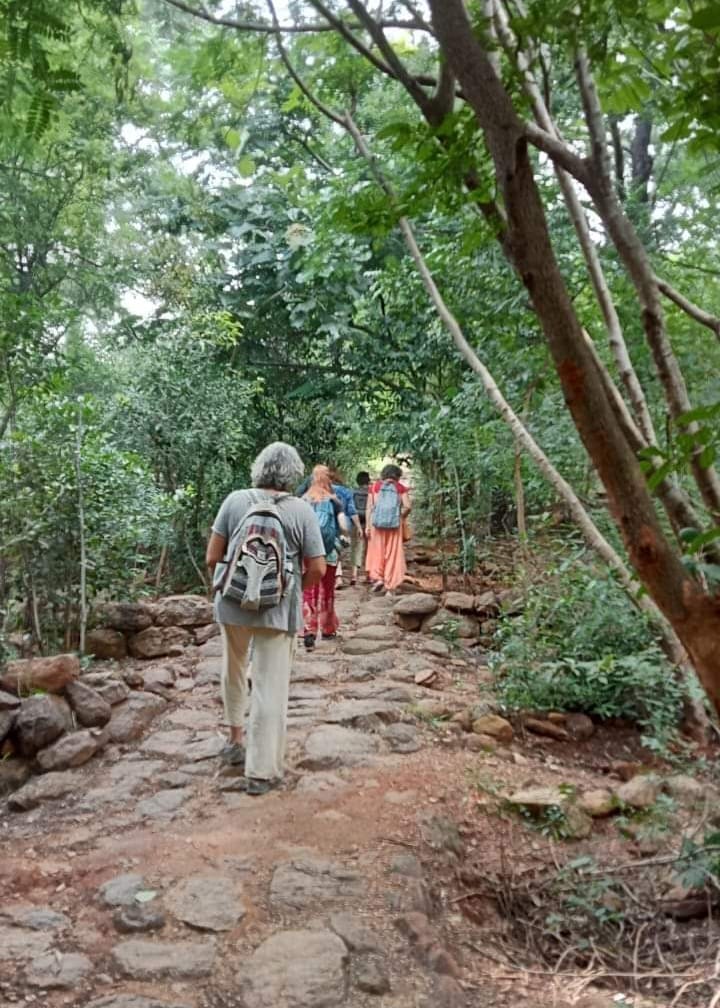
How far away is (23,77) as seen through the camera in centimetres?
310

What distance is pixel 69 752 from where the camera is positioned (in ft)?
14.7

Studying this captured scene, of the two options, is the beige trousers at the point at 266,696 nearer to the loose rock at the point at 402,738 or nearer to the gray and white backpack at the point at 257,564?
the gray and white backpack at the point at 257,564

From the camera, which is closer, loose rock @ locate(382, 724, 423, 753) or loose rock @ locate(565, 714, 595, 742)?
loose rock @ locate(382, 724, 423, 753)

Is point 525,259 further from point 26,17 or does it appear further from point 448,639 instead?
point 448,639

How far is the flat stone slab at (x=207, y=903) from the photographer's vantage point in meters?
2.86

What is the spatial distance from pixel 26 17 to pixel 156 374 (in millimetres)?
7635

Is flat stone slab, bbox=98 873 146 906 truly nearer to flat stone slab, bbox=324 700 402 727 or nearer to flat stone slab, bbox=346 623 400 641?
flat stone slab, bbox=324 700 402 727

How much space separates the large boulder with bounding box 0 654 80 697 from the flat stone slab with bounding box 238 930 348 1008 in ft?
8.84

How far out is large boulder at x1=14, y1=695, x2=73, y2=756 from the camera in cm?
446

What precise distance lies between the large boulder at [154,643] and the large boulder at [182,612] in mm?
132

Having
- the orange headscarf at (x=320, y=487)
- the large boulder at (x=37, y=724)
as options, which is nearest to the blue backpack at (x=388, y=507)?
the orange headscarf at (x=320, y=487)

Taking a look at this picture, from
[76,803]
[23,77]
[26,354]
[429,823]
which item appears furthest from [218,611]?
[26,354]

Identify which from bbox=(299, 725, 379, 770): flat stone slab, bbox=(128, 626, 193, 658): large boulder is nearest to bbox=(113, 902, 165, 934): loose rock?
bbox=(299, 725, 379, 770): flat stone slab

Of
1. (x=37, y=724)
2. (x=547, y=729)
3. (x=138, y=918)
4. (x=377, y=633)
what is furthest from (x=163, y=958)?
(x=377, y=633)
